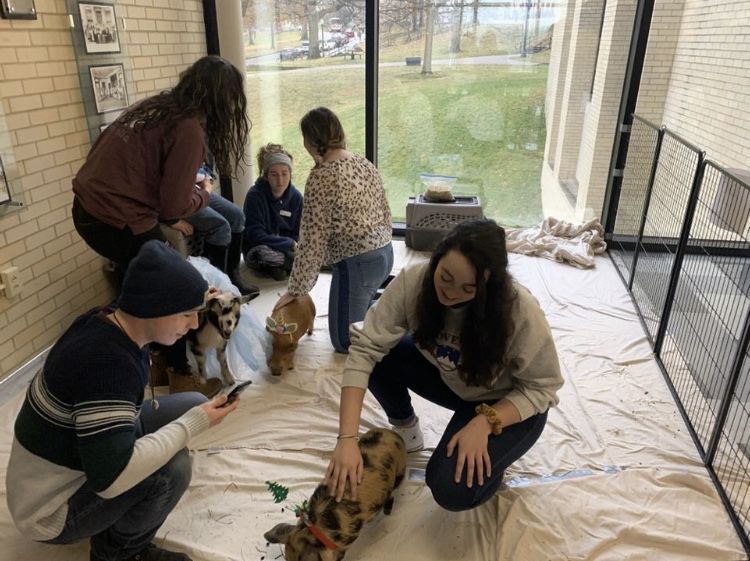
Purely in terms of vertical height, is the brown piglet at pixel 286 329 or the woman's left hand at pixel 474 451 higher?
the woman's left hand at pixel 474 451

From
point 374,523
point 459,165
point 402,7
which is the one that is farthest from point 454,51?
point 374,523

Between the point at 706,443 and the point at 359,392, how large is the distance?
132cm

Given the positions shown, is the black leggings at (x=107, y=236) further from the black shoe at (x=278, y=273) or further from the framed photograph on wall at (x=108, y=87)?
the black shoe at (x=278, y=273)

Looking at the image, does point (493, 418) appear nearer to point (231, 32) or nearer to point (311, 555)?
point (311, 555)

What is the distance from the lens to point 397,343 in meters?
1.72

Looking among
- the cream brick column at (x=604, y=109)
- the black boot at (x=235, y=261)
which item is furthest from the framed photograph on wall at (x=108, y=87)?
the cream brick column at (x=604, y=109)

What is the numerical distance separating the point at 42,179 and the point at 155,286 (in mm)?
1578

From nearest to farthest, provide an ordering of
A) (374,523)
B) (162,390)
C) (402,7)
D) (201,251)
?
(374,523)
(162,390)
(201,251)
(402,7)

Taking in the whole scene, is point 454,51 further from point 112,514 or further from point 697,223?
point 112,514

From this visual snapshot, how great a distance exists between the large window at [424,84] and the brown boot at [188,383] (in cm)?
228

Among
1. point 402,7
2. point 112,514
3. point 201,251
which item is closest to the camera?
point 112,514

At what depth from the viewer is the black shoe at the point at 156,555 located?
148 centimetres

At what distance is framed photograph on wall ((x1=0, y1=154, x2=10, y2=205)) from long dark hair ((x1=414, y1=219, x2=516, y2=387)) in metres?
1.69

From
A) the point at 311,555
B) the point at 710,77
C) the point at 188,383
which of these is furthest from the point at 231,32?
Result: the point at 311,555
